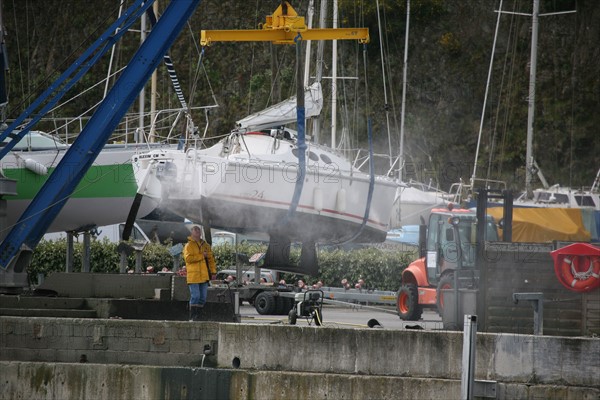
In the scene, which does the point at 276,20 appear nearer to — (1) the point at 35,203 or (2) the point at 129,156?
(2) the point at 129,156

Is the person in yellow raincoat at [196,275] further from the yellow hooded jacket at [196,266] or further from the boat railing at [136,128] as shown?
the boat railing at [136,128]

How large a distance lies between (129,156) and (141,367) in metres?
10.7

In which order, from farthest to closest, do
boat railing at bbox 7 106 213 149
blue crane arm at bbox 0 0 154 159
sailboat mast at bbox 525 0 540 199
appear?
1. sailboat mast at bbox 525 0 540 199
2. boat railing at bbox 7 106 213 149
3. blue crane arm at bbox 0 0 154 159

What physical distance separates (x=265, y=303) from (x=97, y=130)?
17.8 ft

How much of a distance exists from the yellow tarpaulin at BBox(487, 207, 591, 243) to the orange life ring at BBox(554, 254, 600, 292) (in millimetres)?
17506

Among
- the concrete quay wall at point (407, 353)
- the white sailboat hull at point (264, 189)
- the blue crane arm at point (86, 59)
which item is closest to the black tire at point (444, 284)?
the white sailboat hull at point (264, 189)

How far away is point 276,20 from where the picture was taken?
73.6 ft

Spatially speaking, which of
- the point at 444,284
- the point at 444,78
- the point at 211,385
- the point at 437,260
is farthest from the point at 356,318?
the point at 444,78

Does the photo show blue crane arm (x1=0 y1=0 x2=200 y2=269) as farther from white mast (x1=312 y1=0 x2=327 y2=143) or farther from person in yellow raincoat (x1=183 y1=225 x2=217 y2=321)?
white mast (x1=312 y1=0 x2=327 y2=143)

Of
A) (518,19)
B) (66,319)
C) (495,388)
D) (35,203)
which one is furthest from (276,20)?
(518,19)

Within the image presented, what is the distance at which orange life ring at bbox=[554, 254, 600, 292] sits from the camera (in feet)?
47.9

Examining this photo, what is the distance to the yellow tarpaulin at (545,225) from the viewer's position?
32531mm

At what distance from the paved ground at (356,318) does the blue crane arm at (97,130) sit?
3724mm

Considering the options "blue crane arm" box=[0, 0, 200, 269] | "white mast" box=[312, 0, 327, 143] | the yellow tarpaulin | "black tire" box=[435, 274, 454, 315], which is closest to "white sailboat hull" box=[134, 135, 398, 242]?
"white mast" box=[312, 0, 327, 143]
